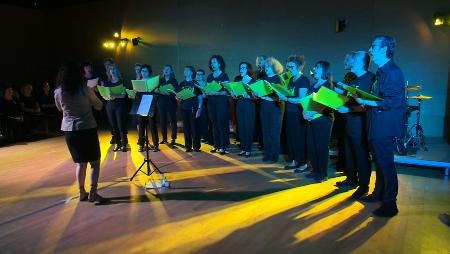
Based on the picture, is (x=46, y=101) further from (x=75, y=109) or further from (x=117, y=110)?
(x=75, y=109)

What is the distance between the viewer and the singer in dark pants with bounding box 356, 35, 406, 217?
2.93 meters

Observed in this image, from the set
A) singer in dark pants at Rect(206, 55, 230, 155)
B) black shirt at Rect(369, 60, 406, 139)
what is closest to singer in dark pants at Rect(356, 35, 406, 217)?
black shirt at Rect(369, 60, 406, 139)

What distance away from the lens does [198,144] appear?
6.10 m

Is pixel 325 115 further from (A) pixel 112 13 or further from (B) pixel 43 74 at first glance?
(B) pixel 43 74

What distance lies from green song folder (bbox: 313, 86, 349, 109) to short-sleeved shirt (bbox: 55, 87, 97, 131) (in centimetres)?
233

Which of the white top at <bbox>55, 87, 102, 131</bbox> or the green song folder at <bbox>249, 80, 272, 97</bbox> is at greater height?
the green song folder at <bbox>249, 80, 272, 97</bbox>

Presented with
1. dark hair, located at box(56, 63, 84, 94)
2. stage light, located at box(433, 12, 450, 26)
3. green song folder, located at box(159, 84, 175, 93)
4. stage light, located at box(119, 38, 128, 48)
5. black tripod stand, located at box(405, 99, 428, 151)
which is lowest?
black tripod stand, located at box(405, 99, 428, 151)

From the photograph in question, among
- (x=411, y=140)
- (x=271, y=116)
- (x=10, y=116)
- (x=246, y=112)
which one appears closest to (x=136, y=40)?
(x=10, y=116)

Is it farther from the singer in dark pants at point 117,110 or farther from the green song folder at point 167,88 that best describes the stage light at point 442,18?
the singer in dark pants at point 117,110

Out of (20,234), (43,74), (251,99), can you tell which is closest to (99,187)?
(20,234)

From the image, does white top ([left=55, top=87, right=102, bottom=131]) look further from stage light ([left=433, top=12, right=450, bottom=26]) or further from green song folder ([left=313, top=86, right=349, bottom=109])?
stage light ([left=433, top=12, right=450, bottom=26])

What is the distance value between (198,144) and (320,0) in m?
4.00

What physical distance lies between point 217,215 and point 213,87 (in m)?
2.55

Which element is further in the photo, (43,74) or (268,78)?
(43,74)
